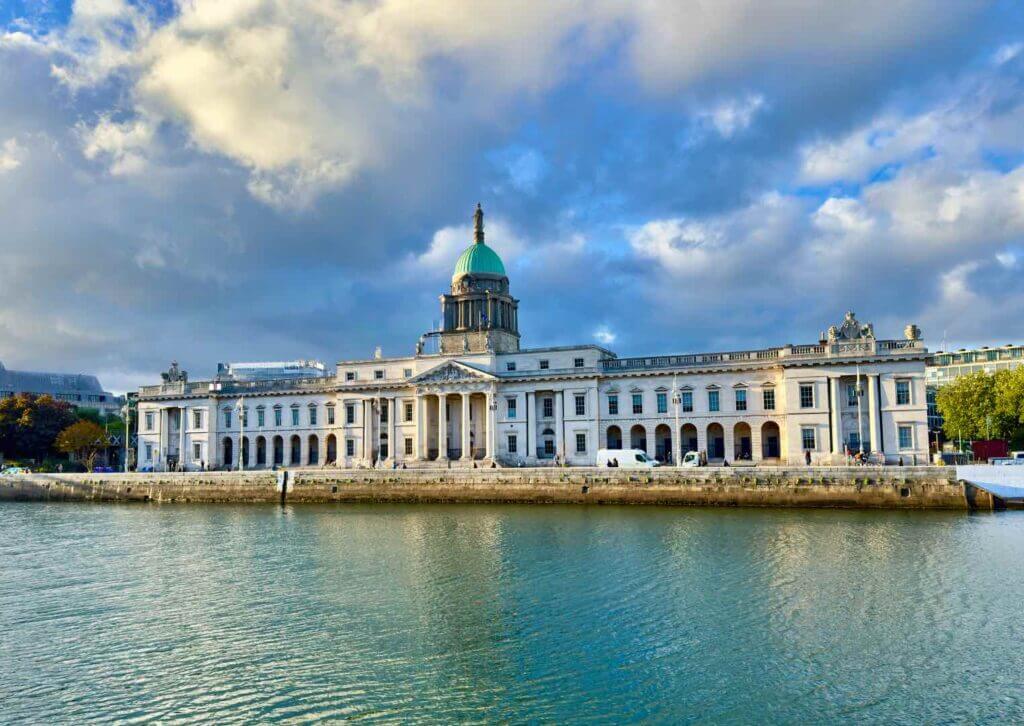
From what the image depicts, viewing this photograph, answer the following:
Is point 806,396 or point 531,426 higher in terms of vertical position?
point 806,396

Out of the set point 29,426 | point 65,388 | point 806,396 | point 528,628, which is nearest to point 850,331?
point 806,396

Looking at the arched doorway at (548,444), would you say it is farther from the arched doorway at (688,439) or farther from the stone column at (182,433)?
the stone column at (182,433)

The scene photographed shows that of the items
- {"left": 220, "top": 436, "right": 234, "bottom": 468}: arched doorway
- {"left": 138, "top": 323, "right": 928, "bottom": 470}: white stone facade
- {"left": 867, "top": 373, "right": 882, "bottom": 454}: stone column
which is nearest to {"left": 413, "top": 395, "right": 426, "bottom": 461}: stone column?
{"left": 138, "top": 323, "right": 928, "bottom": 470}: white stone facade

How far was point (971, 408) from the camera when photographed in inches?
3172

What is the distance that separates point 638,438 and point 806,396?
15121 millimetres

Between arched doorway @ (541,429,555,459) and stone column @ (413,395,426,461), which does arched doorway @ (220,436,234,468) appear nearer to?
stone column @ (413,395,426,461)

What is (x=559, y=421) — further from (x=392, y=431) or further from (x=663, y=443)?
(x=392, y=431)

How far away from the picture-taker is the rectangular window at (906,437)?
61.4 metres

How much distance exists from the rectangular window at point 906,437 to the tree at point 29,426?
85744 mm

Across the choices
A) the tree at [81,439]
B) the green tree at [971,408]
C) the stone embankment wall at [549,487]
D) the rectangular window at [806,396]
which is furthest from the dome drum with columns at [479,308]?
the green tree at [971,408]

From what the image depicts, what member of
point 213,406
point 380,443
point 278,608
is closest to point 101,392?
point 213,406

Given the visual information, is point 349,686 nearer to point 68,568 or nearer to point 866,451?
point 68,568

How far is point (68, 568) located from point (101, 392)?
160m

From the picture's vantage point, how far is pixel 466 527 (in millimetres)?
42344
